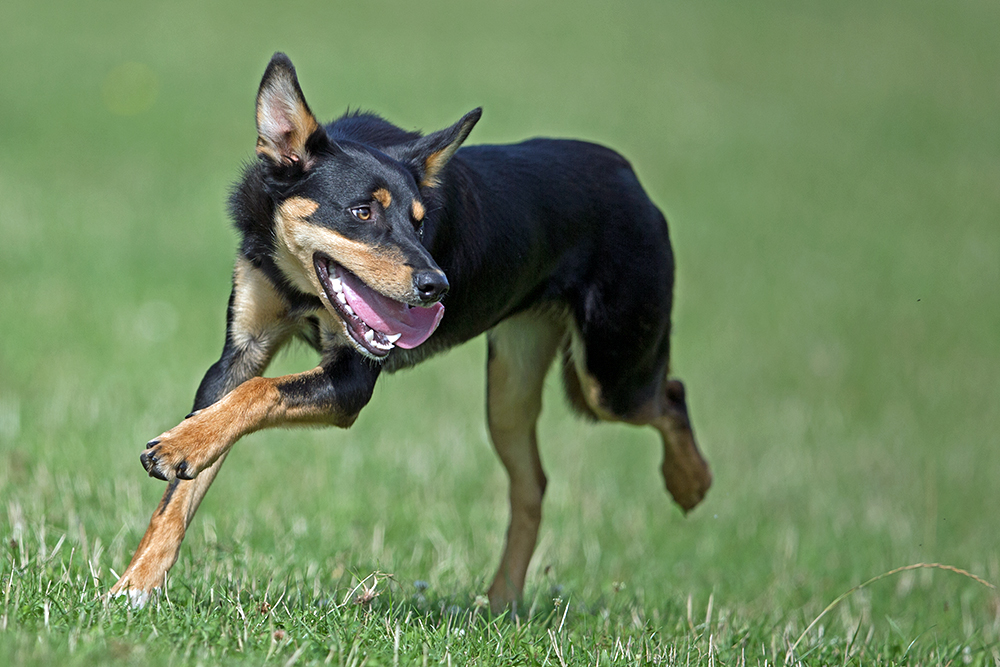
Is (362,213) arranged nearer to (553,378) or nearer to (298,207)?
(298,207)

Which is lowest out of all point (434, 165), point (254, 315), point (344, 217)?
point (254, 315)

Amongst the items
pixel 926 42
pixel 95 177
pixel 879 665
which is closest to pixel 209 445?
pixel 879 665

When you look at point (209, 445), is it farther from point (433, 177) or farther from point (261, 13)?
point (261, 13)

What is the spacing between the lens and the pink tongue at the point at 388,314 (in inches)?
166

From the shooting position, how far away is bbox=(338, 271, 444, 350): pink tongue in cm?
423

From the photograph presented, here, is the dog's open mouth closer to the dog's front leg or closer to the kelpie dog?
the kelpie dog

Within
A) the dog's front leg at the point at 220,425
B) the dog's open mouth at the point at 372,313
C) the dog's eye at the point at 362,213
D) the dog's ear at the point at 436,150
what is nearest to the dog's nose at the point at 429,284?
the dog's open mouth at the point at 372,313

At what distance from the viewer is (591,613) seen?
16.8 feet

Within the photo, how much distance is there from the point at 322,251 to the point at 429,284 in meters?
0.51

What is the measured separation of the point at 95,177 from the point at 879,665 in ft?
42.7

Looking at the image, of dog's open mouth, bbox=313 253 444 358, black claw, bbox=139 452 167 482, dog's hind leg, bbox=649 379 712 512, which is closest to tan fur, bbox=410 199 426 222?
dog's open mouth, bbox=313 253 444 358

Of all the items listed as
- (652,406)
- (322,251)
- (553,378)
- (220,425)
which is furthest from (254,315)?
(553,378)

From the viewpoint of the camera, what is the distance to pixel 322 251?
14.0ft

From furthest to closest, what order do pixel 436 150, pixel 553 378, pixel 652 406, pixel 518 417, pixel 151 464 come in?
1. pixel 553 378
2. pixel 518 417
3. pixel 652 406
4. pixel 436 150
5. pixel 151 464
